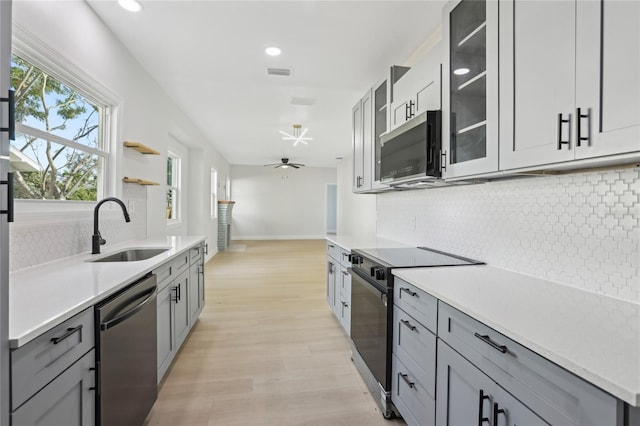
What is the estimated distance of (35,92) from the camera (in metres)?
1.85

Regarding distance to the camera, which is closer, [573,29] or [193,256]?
[573,29]

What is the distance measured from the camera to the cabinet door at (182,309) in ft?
7.84

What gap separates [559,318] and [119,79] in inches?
134

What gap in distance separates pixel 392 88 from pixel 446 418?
2288 mm

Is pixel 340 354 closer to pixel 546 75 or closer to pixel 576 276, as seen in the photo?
pixel 576 276

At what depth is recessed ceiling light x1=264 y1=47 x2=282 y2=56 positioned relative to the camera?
2717 millimetres

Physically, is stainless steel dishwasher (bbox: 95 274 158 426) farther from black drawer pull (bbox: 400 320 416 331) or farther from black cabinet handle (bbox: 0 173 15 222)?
black drawer pull (bbox: 400 320 416 331)

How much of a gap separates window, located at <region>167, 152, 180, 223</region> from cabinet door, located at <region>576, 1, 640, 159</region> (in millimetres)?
5438

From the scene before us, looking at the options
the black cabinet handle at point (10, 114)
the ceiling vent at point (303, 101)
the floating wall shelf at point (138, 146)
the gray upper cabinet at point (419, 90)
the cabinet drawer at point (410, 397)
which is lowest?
the cabinet drawer at point (410, 397)

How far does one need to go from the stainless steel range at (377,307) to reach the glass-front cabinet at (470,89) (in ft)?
2.01

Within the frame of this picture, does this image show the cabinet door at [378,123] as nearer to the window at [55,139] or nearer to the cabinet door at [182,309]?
the cabinet door at [182,309]

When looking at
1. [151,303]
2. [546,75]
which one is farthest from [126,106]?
[546,75]

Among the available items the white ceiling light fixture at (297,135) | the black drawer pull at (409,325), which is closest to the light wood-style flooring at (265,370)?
the black drawer pull at (409,325)

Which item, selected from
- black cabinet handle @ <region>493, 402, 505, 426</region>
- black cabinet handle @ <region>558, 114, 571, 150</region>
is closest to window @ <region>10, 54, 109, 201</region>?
black cabinet handle @ <region>493, 402, 505, 426</region>
